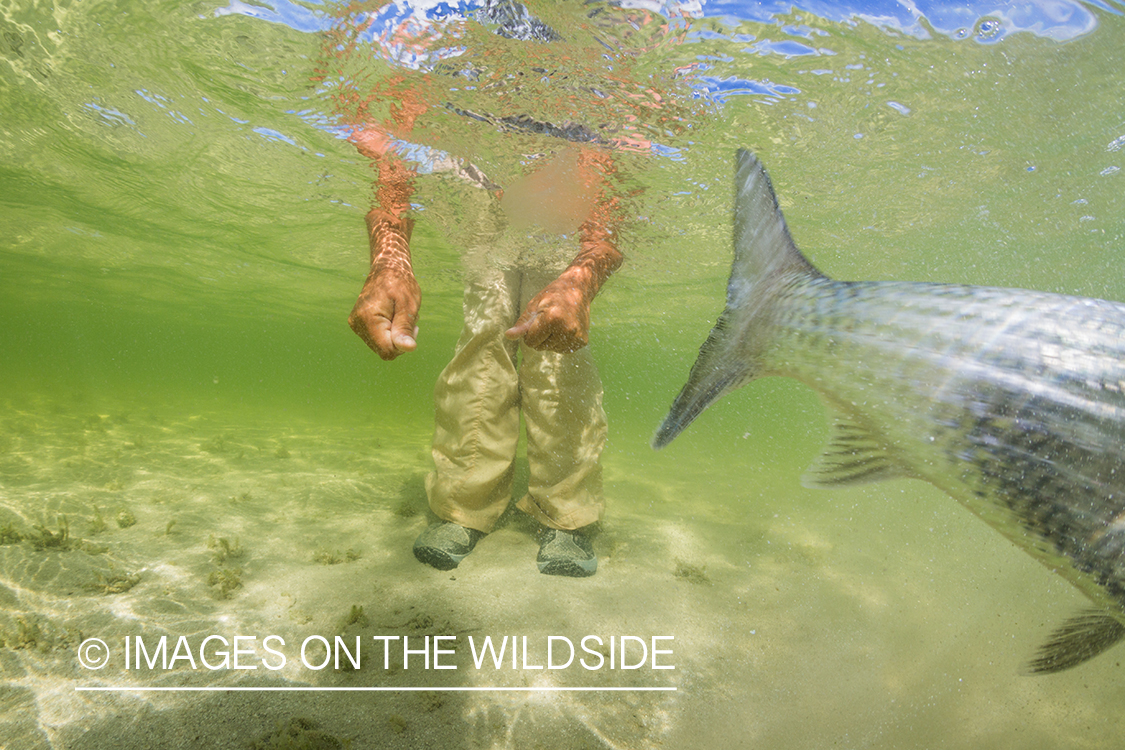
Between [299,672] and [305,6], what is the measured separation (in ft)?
18.8

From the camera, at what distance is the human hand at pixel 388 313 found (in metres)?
2.10

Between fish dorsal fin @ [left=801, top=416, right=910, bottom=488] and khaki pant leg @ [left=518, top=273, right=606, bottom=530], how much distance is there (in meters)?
3.03

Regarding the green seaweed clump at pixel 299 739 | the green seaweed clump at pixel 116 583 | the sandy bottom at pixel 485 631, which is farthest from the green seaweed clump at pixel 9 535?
the green seaweed clump at pixel 299 739

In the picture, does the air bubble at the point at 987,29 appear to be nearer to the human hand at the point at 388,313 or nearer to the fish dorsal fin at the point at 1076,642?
the fish dorsal fin at the point at 1076,642

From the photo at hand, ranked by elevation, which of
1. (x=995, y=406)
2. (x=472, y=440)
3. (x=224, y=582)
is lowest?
(x=224, y=582)

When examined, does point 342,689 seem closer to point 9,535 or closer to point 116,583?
point 116,583

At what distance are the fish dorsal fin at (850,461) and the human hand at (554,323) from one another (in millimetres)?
1073

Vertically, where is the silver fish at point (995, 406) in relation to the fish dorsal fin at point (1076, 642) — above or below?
above

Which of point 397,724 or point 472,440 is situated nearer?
point 397,724

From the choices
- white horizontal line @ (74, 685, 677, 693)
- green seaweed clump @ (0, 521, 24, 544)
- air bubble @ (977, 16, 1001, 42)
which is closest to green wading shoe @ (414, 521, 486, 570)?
white horizontal line @ (74, 685, 677, 693)

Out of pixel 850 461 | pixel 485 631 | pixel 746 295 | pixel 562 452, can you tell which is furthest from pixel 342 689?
pixel 746 295

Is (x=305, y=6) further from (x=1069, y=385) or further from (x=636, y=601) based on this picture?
(x=636, y=601)

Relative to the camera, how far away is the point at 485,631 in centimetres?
352

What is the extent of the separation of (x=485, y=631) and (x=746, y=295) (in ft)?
10.1
